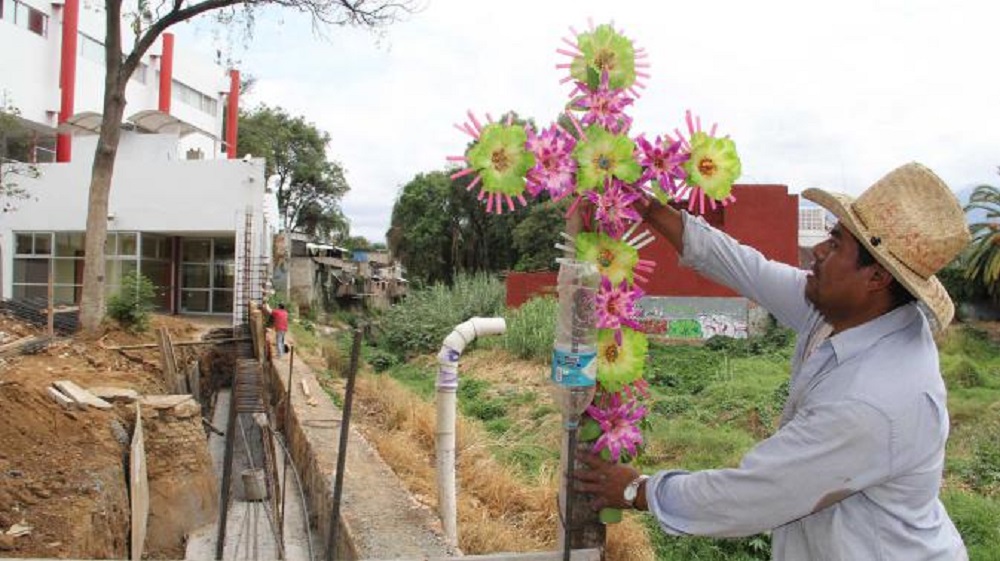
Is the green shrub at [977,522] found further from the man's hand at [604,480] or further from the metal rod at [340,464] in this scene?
the metal rod at [340,464]

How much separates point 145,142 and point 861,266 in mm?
20451

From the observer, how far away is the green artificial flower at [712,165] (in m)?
2.15

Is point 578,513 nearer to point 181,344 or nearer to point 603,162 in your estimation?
point 603,162

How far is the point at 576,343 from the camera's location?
2018 mm

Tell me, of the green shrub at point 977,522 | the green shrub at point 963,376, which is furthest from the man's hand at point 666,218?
the green shrub at point 963,376

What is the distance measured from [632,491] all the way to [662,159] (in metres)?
0.91

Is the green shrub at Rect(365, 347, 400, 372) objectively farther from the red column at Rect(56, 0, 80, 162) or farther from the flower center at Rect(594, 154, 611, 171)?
the flower center at Rect(594, 154, 611, 171)

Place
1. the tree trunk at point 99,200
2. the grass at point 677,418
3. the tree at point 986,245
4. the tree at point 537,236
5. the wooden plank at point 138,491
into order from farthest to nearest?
the tree at point 537,236, the tree at point 986,245, the tree trunk at point 99,200, the wooden plank at point 138,491, the grass at point 677,418

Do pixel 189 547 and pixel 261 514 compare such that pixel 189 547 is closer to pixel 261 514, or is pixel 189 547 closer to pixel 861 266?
pixel 261 514

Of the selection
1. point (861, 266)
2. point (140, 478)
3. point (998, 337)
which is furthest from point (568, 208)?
point (998, 337)

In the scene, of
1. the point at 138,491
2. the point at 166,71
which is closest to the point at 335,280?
the point at 166,71

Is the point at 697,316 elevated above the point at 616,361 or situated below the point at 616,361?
below

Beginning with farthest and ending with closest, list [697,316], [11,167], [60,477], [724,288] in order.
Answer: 1. [697,316]
2. [724,288]
3. [11,167]
4. [60,477]

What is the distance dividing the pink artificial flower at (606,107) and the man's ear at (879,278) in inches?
29.2
